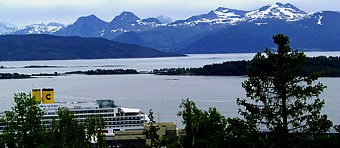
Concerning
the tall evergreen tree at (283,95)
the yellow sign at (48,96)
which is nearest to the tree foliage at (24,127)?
the tall evergreen tree at (283,95)

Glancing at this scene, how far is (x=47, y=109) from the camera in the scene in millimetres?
23938

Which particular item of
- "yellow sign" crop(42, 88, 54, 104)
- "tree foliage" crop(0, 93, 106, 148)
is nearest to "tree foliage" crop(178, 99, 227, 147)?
"tree foliage" crop(0, 93, 106, 148)

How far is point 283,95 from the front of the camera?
27.4 feet

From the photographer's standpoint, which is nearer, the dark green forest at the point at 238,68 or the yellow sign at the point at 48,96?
the yellow sign at the point at 48,96

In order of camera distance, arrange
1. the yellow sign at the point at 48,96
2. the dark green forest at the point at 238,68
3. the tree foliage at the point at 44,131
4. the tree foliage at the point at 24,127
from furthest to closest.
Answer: the dark green forest at the point at 238,68
the yellow sign at the point at 48,96
the tree foliage at the point at 24,127
the tree foliage at the point at 44,131

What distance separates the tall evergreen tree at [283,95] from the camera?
8.30 meters

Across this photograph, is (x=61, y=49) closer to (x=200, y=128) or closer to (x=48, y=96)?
(x=48, y=96)

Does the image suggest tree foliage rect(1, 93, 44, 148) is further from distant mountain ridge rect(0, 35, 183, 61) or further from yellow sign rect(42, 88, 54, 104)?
distant mountain ridge rect(0, 35, 183, 61)

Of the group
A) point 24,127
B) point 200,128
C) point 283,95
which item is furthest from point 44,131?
point 283,95

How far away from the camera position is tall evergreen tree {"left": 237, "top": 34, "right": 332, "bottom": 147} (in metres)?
8.30

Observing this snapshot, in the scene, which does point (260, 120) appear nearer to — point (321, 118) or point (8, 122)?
point (321, 118)

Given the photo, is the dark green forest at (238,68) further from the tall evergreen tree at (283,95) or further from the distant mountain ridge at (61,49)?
Result: the distant mountain ridge at (61,49)

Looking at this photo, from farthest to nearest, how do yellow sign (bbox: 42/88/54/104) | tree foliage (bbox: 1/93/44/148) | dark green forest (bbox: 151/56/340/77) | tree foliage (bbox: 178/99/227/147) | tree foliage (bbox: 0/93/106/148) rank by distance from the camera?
1. dark green forest (bbox: 151/56/340/77)
2. yellow sign (bbox: 42/88/54/104)
3. tree foliage (bbox: 1/93/44/148)
4. tree foliage (bbox: 0/93/106/148)
5. tree foliage (bbox: 178/99/227/147)

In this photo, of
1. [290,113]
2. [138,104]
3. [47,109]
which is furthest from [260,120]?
[138,104]
